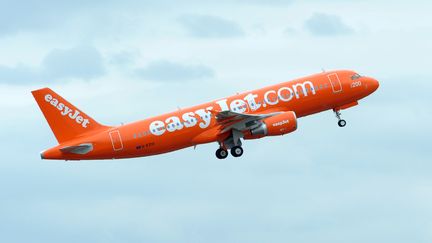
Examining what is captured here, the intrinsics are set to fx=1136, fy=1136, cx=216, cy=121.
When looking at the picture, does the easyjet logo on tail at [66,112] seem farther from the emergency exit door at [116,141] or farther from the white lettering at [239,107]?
the white lettering at [239,107]

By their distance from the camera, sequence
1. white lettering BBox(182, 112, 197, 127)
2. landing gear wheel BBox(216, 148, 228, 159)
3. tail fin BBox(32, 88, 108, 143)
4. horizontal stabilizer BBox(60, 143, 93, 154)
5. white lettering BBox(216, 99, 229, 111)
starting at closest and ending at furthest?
horizontal stabilizer BBox(60, 143, 93, 154) → tail fin BBox(32, 88, 108, 143) → white lettering BBox(182, 112, 197, 127) → white lettering BBox(216, 99, 229, 111) → landing gear wheel BBox(216, 148, 228, 159)

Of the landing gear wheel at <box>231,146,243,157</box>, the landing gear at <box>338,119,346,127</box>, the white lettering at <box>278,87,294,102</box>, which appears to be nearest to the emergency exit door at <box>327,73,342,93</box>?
the landing gear at <box>338,119,346,127</box>

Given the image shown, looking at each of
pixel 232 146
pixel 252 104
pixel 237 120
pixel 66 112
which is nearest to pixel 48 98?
pixel 66 112

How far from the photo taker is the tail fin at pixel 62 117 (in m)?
99.1

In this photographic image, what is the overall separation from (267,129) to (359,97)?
34.3 feet

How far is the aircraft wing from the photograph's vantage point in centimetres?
9775

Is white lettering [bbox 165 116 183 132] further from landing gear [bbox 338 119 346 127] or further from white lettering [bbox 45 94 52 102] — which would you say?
landing gear [bbox 338 119 346 127]

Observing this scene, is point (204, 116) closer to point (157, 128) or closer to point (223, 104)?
point (223, 104)

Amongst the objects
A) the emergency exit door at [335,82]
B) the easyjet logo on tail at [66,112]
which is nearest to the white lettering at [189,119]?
the easyjet logo on tail at [66,112]

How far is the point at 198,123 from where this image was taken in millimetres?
100312

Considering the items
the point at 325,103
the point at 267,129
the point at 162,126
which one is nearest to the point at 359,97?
the point at 325,103

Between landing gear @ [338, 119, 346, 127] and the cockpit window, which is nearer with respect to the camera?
the cockpit window

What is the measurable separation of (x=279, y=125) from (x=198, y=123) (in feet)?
23.6

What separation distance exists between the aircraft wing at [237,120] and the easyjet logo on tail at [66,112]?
38.4 feet
